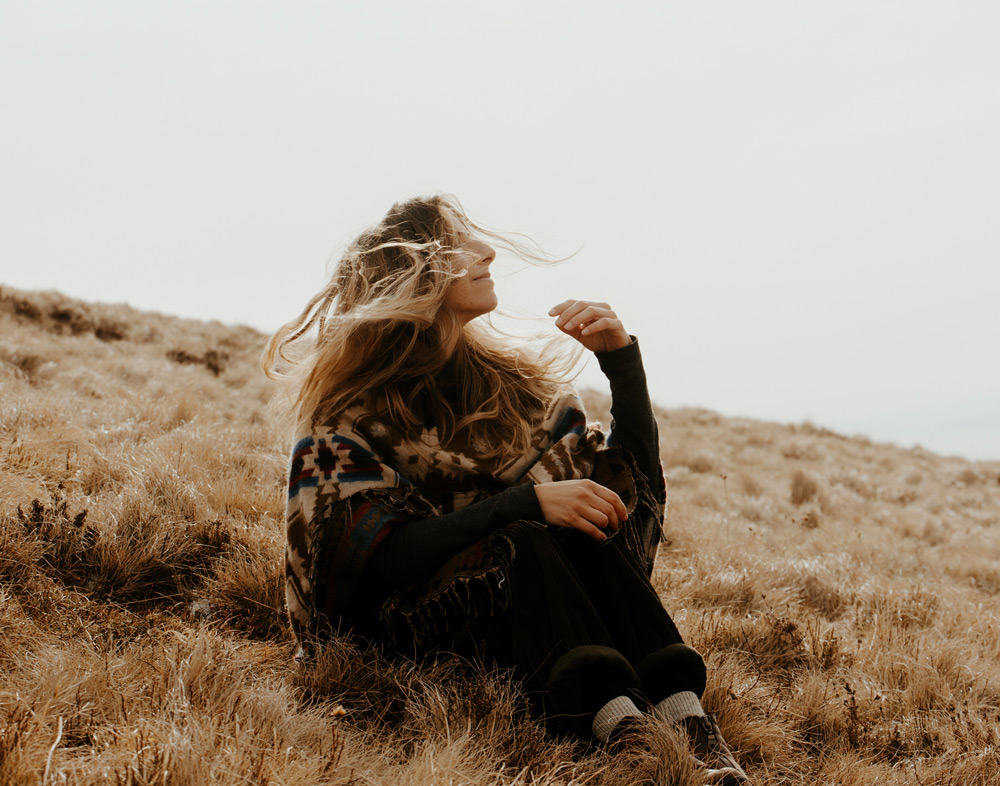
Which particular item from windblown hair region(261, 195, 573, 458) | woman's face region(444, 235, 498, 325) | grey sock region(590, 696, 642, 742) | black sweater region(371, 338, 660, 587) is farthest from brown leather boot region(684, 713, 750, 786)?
woman's face region(444, 235, 498, 325)

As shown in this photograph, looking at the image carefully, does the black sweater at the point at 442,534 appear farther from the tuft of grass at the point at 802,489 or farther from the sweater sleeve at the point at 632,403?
the tuft of grass at the point at 802,489

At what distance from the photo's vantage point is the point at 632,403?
2637 millimetres

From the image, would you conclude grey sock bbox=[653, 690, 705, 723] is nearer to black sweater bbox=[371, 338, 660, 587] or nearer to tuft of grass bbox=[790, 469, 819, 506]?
black sweater bbox=[371, 338, 660, 587]

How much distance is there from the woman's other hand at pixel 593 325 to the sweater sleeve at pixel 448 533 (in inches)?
24.5

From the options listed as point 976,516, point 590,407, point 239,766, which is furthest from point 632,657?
point 590,407

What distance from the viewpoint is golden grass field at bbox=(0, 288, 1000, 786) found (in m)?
1.69

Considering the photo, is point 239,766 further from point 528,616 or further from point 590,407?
point 590,407

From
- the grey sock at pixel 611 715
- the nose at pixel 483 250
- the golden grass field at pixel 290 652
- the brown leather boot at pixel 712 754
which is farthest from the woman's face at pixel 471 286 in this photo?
the brown leather boot at pixel 712 754

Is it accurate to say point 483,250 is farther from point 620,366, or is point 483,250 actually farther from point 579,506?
point 579,506

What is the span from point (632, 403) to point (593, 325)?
1.07 feet

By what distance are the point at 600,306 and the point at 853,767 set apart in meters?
1.64

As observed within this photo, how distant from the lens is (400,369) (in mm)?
2695

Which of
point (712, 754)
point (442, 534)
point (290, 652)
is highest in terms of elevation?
point (442, 534)

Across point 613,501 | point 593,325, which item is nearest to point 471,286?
point 593,325
